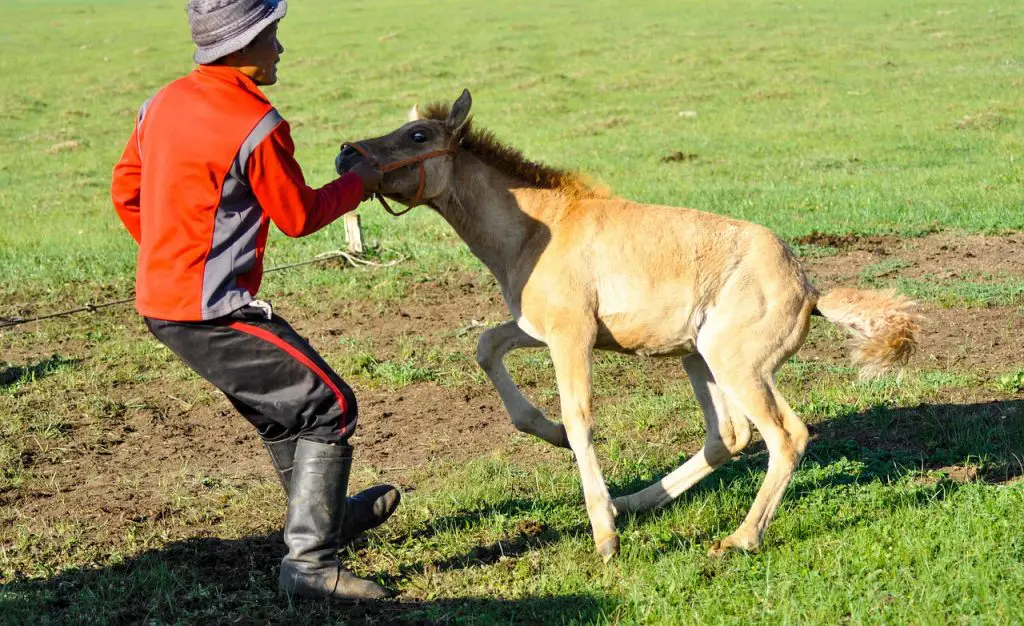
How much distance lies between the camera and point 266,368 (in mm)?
4531

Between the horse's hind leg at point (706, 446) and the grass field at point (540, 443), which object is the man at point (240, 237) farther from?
the horse's hind leg at point (706, 446)

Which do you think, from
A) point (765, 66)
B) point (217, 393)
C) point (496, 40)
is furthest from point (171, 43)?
point (217, 393)

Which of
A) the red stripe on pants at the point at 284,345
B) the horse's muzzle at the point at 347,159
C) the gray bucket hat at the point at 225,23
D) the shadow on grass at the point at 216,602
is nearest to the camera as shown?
the gray bucket hat at the point at 225,23

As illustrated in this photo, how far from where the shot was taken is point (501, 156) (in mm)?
5895

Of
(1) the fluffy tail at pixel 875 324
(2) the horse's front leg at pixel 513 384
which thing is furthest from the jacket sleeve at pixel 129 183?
(1) the fluffy tail at pixel 875 324

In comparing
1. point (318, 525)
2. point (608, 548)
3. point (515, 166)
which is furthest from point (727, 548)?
point (515, 166)

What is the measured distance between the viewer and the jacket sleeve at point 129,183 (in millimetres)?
4719

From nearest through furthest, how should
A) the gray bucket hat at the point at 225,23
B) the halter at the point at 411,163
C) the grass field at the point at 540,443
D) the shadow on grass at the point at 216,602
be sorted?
the gray bucket hat at the point at 225,23
the shadow on grass at the point at 216,602
the grass field at the point at 540,443
the halter at the point at 411,163

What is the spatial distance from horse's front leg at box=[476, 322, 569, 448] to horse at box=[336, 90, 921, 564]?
0.11 feet

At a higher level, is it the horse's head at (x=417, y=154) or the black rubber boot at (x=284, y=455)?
the horse's head at (x=417, y=154)

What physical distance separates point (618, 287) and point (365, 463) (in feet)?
7.02

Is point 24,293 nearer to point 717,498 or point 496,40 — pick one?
point 717,498

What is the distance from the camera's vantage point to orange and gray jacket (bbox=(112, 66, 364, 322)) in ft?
14.1

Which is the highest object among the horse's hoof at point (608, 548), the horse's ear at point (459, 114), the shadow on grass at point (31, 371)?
the horse's ear at point (459, 114)
